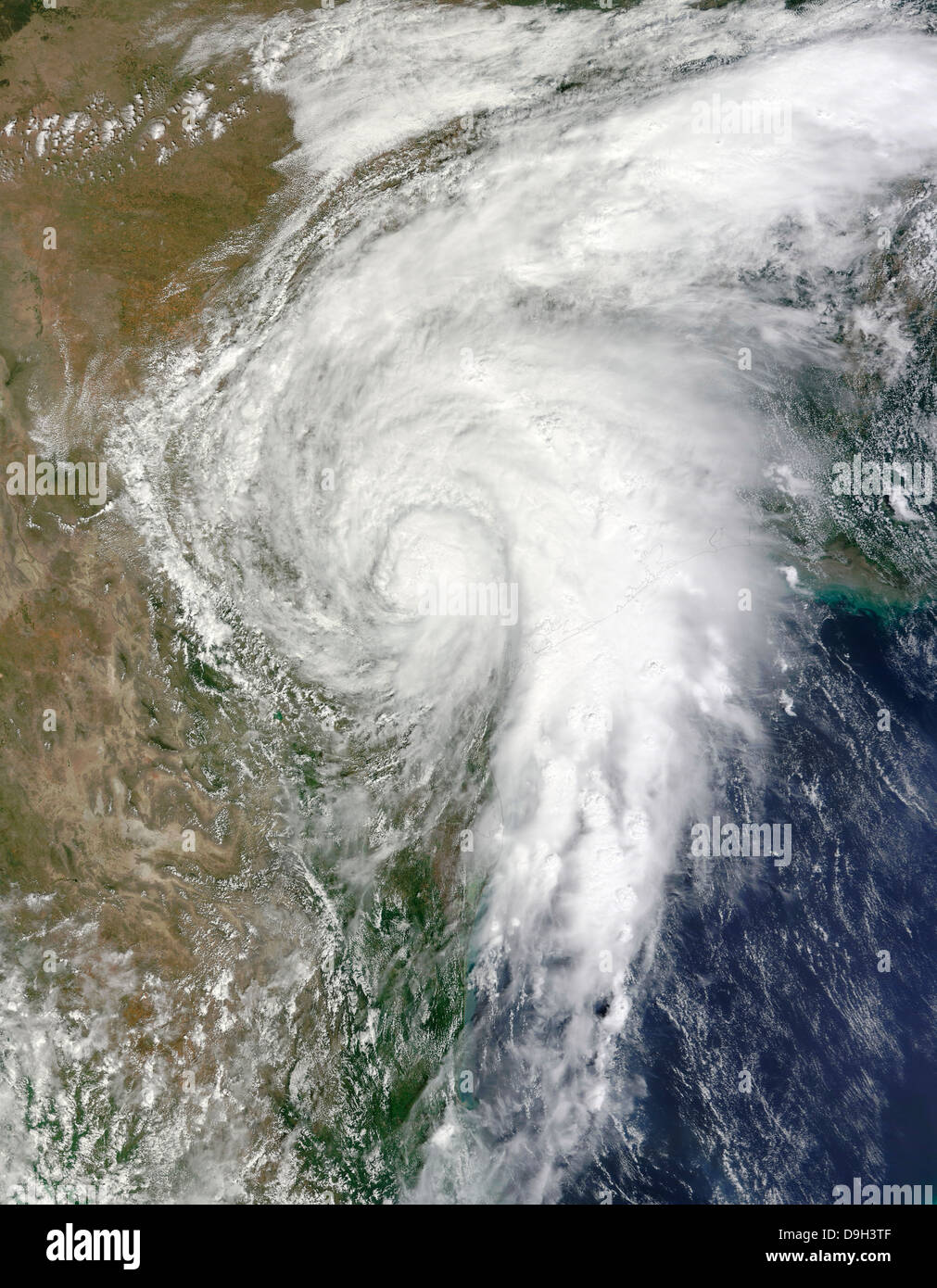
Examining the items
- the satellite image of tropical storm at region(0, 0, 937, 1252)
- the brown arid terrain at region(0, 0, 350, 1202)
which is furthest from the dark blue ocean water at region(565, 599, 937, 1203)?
the brown arid terrain at region(0, 0, 350, 1202)

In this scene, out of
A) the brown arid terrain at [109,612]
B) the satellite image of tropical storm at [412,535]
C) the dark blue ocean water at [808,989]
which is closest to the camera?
the dark blue ocean water at [808,989]

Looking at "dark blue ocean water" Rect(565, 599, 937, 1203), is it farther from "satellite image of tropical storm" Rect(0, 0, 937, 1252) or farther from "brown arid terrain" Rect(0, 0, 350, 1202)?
"brown arid terrain" Rect(0, 0, 350, 1202)

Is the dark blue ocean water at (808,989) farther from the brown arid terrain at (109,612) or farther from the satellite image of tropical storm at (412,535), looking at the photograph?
the brown arid terrain at (109,612)

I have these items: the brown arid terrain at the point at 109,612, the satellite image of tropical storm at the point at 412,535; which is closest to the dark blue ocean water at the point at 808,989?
the satellite image of tropical storm at the point at 412,535

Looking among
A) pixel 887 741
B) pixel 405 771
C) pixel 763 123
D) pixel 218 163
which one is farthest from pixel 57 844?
pixel 763 123

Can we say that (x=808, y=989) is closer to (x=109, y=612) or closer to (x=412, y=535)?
(x=412, y=535)

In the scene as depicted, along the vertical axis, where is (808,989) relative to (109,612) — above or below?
below

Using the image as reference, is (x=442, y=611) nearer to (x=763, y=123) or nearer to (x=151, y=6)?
(x=763, y=123)

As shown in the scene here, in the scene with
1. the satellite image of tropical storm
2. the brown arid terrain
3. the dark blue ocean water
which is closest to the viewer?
the dark blue ocean water

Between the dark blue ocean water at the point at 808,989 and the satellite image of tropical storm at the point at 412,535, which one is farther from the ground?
the satellite image of tropical storm at the point at 412,535

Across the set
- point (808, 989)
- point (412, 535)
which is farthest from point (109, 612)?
point (808, 989)
